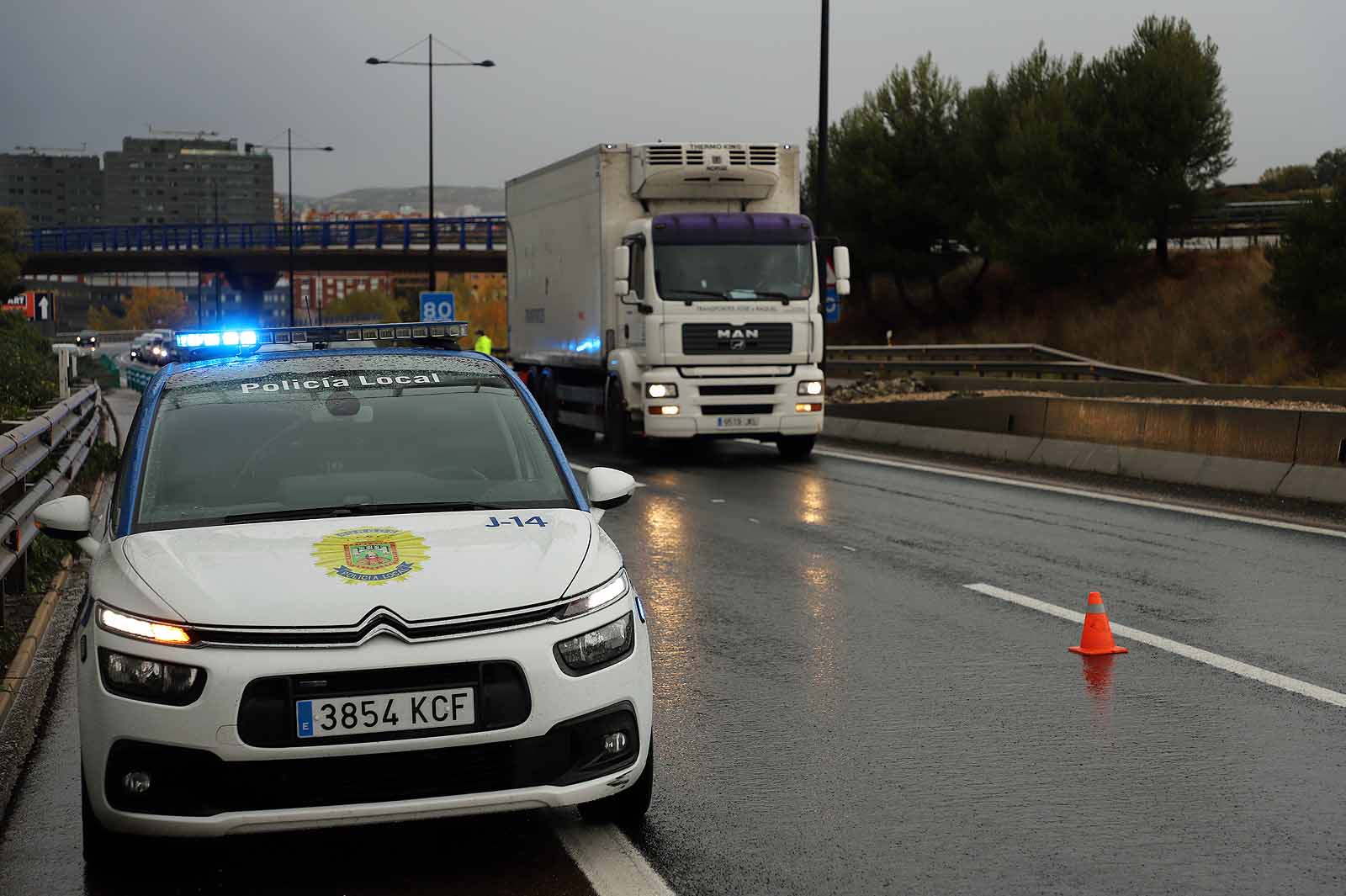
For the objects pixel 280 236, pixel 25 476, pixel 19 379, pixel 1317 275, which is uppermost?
pixel 280 236

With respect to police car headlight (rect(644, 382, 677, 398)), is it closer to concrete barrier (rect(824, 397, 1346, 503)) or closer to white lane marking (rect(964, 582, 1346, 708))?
concrete barrier (rect(824, 397, 1346, 503))

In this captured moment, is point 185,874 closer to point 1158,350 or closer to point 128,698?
point 128,698

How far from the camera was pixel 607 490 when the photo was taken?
6.25 m

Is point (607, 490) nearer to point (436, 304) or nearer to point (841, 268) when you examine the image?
point (841, 268)

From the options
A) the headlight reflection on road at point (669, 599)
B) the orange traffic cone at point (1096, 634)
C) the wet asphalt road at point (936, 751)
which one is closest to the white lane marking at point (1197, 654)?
the wet asphalt road at point (936, 751)

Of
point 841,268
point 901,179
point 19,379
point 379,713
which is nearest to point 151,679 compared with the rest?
point 379,713

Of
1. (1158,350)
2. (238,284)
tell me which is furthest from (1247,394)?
(238,284)

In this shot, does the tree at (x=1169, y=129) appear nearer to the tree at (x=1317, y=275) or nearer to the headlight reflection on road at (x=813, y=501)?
the tree at (x=1317, y=275)

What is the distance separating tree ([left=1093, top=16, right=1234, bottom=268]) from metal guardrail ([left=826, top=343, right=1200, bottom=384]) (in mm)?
13022

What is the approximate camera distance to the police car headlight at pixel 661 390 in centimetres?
2050

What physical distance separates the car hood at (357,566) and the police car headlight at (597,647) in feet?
0.50

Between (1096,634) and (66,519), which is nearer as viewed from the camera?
(66,519)

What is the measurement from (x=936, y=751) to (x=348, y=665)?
2637mm

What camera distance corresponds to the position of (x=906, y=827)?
17.7 feet
